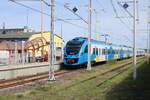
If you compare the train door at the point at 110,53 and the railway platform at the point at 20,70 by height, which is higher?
the train door at the point at 110,53

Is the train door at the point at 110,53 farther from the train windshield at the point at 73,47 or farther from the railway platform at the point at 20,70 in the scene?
the railway platform at the point at 20,70

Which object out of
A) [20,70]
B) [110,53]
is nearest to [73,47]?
[20,70]

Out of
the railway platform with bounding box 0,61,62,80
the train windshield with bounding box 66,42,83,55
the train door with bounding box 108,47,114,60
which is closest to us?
the railway platform with bounding box 0,61,62,80

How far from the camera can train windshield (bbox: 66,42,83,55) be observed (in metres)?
29.1

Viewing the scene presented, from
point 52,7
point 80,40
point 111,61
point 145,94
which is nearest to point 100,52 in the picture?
point 111,61

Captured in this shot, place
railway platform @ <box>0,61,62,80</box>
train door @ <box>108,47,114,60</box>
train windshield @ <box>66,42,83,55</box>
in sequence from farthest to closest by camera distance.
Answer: train door @ <box>108,47,114,60</box>
train windshield @ <box>66,42,83,55</box>
railway platform @ <box>0,61,62,80</box>

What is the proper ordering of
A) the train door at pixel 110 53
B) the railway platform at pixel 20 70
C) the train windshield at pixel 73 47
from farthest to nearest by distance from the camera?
the train door at pixel 110 53 → the train windshield at pixel 73 47 → the railway platform at pixel 20 70

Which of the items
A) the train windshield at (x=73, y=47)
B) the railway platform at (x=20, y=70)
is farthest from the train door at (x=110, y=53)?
the railway platform at (x=20, y=70)

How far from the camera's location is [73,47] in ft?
97.0

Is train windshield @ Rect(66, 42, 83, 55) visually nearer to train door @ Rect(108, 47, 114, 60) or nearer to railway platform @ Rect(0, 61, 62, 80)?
railway platform @ Rect(0, 61, 62, 80)

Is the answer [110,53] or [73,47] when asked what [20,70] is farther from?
[110,53]

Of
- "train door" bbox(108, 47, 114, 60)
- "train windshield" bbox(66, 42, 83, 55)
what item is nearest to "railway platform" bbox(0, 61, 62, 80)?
"train windshield" bbox(66, 42, 83, 55)

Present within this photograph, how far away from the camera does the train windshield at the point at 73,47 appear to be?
29.1 meters

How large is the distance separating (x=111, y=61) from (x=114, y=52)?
8249 mm
